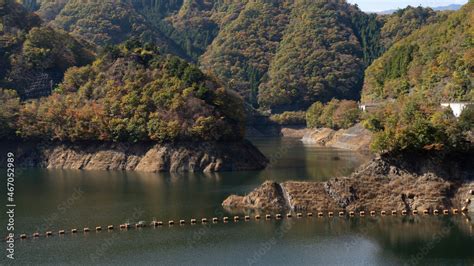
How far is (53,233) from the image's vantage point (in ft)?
218

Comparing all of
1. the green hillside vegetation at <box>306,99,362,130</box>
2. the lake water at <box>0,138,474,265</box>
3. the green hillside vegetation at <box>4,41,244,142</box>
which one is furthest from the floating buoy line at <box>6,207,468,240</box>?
the green hillside vegetation at <box>306,99,362,130</box>

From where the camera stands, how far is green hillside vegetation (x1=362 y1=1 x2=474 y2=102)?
112 m

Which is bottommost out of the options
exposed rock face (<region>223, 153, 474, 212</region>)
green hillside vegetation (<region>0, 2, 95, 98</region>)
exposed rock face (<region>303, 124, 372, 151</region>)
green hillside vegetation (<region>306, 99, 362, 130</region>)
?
Answer: exposed rock face (<region>223, 153, 474, 212</region>)

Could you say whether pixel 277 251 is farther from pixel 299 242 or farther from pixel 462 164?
pixel 462 164

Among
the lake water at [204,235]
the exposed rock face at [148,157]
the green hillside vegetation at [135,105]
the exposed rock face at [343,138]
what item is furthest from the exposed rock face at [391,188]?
the exposed rock face at [343,138]

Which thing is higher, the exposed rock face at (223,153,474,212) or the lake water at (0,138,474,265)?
the exposed rock face at (223,153,474,212)

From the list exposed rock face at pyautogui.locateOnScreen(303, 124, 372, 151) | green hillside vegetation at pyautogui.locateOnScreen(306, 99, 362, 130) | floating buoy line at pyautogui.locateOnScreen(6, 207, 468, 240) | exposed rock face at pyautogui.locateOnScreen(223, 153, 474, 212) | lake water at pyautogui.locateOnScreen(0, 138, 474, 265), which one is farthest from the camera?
green hillside vegetation at pyautogui.locateOnScreen(306, 99, 362, 130)

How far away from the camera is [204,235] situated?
64750mm

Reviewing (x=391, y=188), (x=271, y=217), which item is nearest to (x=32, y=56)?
(x=271, y=217)

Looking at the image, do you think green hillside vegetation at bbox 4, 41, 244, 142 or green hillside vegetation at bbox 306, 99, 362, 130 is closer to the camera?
green hillside vegetation at bbox 4, 41, 244, 142

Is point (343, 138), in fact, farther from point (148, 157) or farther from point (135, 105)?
point (148, 157)

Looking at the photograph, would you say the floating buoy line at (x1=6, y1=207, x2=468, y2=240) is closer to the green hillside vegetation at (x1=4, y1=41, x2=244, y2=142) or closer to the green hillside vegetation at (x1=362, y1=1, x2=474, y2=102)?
the green hillside vegetation at (x1=362, y1=1, x2=474, y2=102)

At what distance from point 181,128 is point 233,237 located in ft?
166

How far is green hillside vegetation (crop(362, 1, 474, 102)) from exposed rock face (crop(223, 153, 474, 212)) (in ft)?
105
